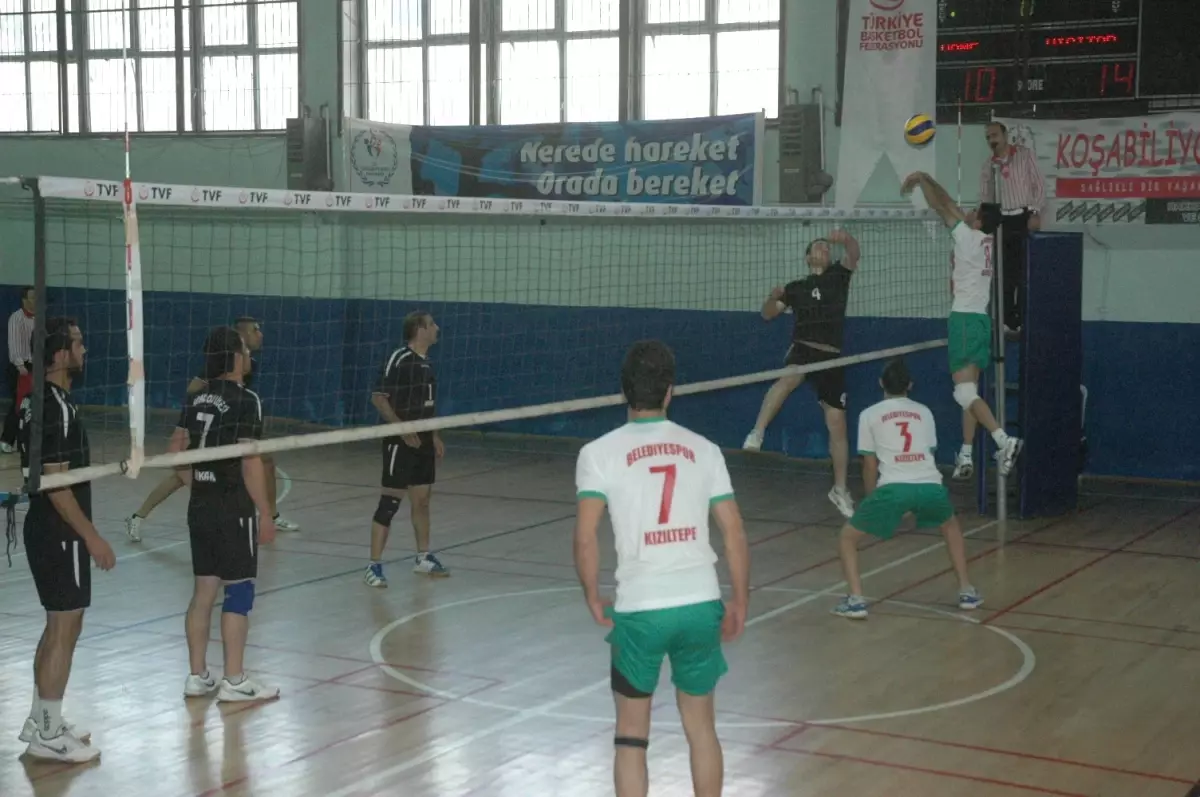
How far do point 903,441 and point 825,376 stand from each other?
168 inches

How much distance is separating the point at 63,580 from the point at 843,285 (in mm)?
8106

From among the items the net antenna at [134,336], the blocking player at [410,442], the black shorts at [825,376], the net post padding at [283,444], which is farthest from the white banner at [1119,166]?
the net antenna at [134,336]

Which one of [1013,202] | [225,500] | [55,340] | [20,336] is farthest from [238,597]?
[20,336]

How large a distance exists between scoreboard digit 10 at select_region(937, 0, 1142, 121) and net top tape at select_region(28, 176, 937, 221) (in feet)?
6.76

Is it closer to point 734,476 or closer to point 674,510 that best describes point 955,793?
point 674,510

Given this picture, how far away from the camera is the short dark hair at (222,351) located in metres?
7.31

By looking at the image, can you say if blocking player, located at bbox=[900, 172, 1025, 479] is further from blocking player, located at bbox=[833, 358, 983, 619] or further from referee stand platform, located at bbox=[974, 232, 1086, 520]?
blocking player, located at bbox=[833, 358, 983, 619]

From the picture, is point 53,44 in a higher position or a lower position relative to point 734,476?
higher

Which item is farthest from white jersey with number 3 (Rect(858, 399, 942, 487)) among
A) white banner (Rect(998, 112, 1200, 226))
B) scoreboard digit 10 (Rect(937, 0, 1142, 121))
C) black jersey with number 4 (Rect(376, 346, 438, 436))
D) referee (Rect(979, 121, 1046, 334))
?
white banner (Rect(998, 112, 1200, 226))

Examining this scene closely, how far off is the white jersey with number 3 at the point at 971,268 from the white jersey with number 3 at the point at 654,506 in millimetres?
7645

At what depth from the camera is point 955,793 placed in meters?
6.19

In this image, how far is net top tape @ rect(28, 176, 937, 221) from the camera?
651 cm

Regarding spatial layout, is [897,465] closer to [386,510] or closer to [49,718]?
[386,510]

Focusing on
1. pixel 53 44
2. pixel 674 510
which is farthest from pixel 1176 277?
pixel 53 44
